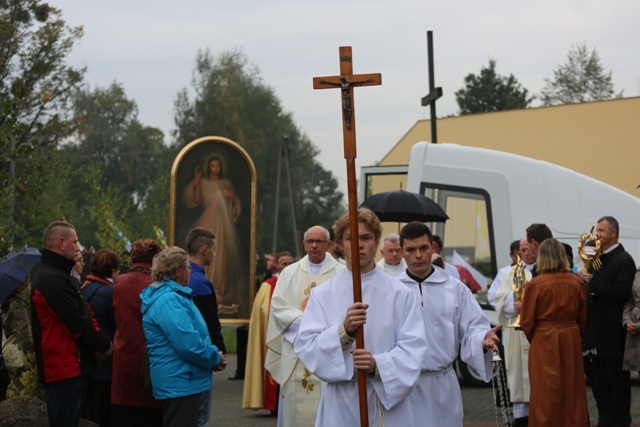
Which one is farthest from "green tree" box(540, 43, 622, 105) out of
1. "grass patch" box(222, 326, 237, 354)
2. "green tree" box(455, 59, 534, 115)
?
"grass patch" box(222, 326, 237, 354)

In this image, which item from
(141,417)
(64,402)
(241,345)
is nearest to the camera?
(64,402)

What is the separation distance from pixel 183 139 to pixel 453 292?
61.4m

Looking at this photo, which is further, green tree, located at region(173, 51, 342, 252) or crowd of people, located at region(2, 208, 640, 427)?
green tree, located at region(173, 51, 342, 252)

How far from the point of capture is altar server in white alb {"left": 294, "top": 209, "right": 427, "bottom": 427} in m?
6.18

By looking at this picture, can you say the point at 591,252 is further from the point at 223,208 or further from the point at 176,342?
the point at 223,208

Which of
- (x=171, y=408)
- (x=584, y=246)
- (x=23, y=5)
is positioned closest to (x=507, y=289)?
(x=584, y=246)

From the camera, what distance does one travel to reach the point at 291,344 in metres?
9.47

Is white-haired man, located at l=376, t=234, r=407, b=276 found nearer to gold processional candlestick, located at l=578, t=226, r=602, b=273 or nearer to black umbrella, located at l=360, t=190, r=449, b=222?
gold processional candlestick, located at l=578, t=226, r=602, b=273

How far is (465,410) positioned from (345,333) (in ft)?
26.5

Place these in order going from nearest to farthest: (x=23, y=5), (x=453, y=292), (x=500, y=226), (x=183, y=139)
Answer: (x=453, y=292), (x=500, y=226), (x=23, y=5), (x=183, y=139)

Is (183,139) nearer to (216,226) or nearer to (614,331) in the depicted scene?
(216,226)

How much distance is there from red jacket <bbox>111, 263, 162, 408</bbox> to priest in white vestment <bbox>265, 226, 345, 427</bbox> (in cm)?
106

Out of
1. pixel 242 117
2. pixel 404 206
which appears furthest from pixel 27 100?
pixel 242 117

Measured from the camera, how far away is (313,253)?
10047 mm
